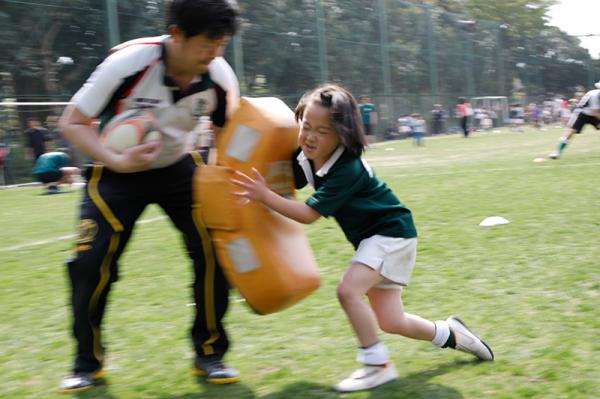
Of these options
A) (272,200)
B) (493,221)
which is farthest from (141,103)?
(493,221)

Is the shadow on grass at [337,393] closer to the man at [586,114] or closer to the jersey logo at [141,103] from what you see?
the jersey logo at [141,103]

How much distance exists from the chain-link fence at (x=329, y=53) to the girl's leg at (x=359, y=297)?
1347mm

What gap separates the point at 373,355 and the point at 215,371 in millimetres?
759

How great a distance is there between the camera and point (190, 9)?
3.45m

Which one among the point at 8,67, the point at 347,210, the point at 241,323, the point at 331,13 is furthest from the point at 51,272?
the point at 331,13

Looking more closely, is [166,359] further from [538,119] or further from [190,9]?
[538,119]

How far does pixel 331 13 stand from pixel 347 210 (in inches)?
1259

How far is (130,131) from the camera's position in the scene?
11.8ft

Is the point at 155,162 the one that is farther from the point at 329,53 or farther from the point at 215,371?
the point at 329,53

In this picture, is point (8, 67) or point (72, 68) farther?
point (72, 68)

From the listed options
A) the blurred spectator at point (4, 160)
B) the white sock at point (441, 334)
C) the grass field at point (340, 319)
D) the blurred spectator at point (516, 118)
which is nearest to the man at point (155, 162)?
the grass field at point (340, 319)

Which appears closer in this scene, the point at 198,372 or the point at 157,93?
the point at 157,93

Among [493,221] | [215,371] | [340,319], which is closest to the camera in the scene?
[215,371]

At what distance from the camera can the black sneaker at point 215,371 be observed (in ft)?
12.4
